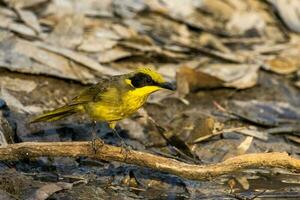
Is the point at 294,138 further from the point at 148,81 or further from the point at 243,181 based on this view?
the point at 148,81

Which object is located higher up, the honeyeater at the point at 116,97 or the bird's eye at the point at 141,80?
the bird's eye at the point at 141,80

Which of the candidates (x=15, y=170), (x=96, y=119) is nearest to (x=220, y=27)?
(x=96, y=119)

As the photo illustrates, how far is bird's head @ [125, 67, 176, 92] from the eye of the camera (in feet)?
22.8

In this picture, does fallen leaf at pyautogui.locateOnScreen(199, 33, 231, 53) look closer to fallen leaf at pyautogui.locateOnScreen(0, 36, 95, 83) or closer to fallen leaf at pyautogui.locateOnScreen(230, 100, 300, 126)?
fallen leaf at pyautogui.locateOnScreen(230, 100, 300, 126)

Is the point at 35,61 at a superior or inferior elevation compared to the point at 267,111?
superior

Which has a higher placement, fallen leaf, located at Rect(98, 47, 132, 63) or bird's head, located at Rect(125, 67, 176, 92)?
bird's head, located at Rect(125, 67, 176, 92)

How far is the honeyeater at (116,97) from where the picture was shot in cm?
704

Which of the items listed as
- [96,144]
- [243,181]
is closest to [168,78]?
[243,181]

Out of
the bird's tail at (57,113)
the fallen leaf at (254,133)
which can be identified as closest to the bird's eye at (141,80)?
the bird's tail at (57,113)

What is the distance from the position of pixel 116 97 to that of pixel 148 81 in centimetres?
39

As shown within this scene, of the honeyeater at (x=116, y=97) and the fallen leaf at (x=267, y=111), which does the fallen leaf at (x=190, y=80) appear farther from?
the honeyeater at (x=116, y=97)

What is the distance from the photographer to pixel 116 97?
722 cm

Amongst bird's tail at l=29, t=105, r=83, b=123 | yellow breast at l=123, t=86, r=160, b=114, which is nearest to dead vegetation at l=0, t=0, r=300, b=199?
bird's tail at l=29, t=105, r=83, b=123

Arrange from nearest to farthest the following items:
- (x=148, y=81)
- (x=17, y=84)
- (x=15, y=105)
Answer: (x=148, y=81) < (x=15, y=105) < (x=17, y=84)
